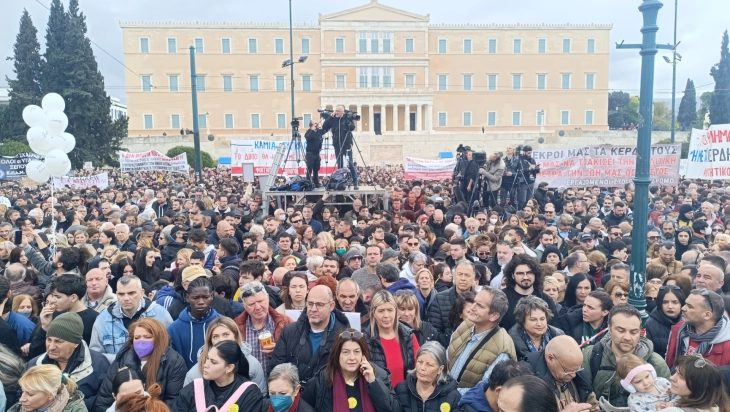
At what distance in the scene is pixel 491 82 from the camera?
62.7m

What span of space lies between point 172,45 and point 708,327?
61320 millimetres

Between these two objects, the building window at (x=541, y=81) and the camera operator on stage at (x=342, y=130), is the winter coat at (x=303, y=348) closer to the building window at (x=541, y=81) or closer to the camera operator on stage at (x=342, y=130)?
the camera operator on stage at (x=342, y=130)

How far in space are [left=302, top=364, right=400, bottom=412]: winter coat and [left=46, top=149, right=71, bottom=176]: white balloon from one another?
7139 millimetres

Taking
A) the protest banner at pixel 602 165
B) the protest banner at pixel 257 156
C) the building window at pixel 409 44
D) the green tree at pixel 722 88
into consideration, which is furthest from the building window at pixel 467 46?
the protest banner at pixel 602 165

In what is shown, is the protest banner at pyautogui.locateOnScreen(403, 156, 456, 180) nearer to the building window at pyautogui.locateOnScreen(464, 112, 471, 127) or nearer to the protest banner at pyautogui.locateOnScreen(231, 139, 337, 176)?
the protest banner at pyautogui.locateOnScreen(231, 139, 337, 176)

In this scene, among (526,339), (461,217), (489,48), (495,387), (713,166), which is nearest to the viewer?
(495,387)

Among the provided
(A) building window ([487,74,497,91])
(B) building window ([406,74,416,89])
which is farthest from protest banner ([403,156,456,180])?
(A) building window ([487,74,497,91])

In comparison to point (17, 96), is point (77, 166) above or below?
below

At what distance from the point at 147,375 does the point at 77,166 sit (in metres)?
35.0

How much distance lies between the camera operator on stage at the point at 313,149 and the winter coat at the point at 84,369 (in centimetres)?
910

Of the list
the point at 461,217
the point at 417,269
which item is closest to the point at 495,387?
the point at 417,269

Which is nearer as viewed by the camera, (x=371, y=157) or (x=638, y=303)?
(x=638, y=303)

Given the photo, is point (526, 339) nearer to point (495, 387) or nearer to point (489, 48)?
point (495, 387)

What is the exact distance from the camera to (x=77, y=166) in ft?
113
